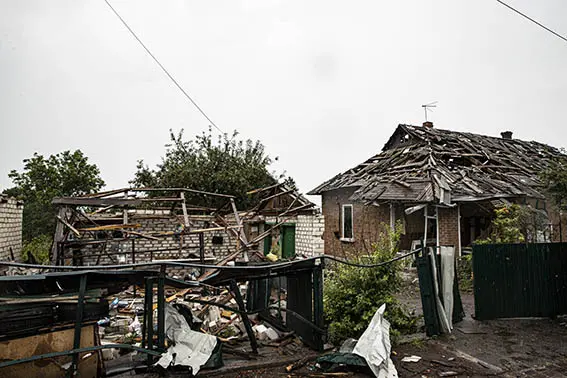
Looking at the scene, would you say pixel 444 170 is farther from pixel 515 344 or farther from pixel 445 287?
pixel 515 344

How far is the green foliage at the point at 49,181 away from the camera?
22719 mm

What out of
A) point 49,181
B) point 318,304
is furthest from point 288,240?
point 49,181

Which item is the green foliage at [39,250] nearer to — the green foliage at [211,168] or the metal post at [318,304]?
the green foliage at [211,168]

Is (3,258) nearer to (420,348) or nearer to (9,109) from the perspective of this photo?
(9,109)

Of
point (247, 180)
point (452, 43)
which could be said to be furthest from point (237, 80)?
point (247, 180)

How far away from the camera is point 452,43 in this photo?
39.3 ft

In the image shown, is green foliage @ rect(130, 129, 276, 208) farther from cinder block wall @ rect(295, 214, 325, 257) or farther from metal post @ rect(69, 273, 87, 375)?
metal post @ rect(69, 273, 87, 375)

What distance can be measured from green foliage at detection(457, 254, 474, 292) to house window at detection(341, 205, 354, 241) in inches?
209

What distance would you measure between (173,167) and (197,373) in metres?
18.8

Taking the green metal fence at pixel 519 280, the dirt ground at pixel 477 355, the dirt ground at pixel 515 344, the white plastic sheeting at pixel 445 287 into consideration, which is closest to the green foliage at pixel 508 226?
the green metal fence at pixel 519 280

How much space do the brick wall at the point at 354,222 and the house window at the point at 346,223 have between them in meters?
0.21

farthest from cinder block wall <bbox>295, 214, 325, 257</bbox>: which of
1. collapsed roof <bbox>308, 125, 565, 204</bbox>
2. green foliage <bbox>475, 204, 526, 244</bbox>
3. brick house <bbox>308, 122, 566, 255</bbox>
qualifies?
green foliage <bbox>475, 204, 526, 244</bbox>

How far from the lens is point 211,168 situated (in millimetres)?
22500

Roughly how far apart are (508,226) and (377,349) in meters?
7.61
